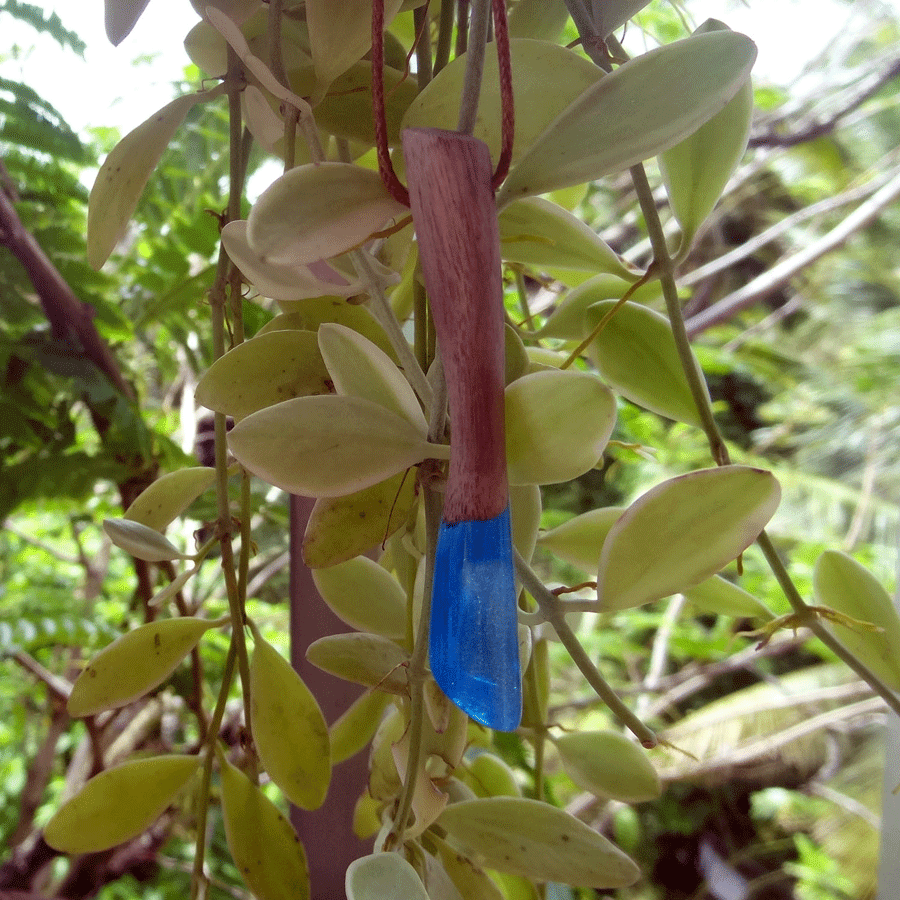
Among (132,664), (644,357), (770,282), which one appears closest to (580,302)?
(644,357)

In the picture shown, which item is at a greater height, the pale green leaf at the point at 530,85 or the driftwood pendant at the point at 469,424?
the pale green leaf at the point at 530,85

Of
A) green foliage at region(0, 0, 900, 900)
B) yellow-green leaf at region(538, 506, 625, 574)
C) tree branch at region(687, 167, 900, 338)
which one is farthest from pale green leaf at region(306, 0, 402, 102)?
tree branch at region(687, 167, 900, 338)

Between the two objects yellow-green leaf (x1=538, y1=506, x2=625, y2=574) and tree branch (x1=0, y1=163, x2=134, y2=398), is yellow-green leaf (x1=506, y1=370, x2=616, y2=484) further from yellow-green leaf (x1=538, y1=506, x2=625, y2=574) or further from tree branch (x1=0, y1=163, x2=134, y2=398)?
tree branch (x1=0, y1=163, x2=134, y2=398)

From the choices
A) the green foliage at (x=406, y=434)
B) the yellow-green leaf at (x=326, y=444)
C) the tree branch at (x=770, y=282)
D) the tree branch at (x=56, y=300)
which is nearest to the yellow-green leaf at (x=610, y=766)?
the green foliage at (x=406, y=434)

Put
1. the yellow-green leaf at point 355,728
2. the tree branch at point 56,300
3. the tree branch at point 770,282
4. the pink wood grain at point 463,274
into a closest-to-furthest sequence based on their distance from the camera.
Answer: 1. the pink wood grain at point 463,274
2. the yellow-green leaf at point 355,728
3. the tree branch at point 56,300
4. the tree branch at point 770,282

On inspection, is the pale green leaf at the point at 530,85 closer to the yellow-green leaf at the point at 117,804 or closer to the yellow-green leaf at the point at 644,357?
the yellow-green leaf at the point at 644,357

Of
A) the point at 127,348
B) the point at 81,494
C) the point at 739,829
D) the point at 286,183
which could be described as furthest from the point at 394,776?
the point at 739,829

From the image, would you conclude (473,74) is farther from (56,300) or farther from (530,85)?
(56,300)

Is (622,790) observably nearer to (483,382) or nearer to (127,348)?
(483,382)
